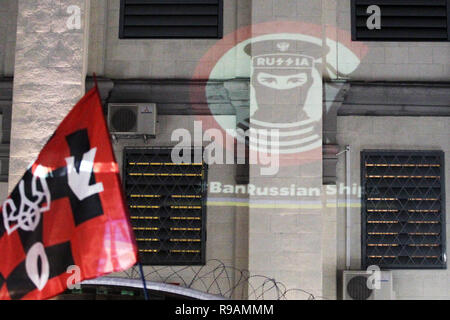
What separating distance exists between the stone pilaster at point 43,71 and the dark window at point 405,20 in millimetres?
3932

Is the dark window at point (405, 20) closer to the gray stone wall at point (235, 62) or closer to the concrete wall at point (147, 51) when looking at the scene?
the gray stone wall at point (235, 62)

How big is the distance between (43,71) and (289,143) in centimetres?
337

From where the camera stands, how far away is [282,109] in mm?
8195

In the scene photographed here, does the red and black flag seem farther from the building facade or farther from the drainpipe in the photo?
the drainpipe

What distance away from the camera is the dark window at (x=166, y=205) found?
28.3 ft

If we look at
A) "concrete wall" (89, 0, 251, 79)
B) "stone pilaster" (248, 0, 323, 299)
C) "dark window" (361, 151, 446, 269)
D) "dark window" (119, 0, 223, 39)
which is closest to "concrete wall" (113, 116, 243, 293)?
"stone pilaster" (248, 0, 323, 299)

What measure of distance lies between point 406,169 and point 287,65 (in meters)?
2.27

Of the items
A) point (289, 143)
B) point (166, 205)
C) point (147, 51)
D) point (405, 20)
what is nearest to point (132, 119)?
point (147, 51)

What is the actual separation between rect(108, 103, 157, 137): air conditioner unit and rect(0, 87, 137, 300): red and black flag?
4170mm

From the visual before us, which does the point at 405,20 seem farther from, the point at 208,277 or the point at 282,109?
the point at 208,277

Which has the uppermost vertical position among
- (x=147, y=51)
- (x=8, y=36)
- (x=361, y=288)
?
(x=8, y=36)

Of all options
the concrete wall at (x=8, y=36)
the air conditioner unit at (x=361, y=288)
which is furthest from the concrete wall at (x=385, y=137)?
the concrete wall at (x=8, y=36)

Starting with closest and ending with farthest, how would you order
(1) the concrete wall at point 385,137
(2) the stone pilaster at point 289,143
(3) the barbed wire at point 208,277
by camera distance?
(2) the stone pilaster at point 289,143, (3) the barbed wire at point 208,277, (1) the concrete wall at point 385,137

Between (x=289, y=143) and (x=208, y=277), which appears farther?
(x=208, y=277)
